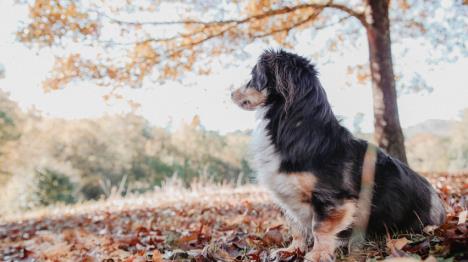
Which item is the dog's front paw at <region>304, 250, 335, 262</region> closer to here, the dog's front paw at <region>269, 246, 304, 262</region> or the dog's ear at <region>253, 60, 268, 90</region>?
the dog's front paw at <region>269, 246, 304, 262</region>

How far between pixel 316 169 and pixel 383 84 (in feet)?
15.2

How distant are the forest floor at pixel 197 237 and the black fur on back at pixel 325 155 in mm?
193

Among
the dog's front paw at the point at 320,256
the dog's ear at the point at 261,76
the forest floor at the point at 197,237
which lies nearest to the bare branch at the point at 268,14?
the forest floor at the point at 197,237

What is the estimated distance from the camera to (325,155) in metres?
2.83

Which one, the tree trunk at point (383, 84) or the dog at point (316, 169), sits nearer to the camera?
the dog at point (316, 169)

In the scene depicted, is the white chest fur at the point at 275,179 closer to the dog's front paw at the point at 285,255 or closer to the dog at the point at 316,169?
the dog at the point at 316,169

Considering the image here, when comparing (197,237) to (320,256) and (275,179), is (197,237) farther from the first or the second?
(320,256)

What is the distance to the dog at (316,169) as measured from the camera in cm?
278

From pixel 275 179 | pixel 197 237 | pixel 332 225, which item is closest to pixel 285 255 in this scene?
pixel 332 225

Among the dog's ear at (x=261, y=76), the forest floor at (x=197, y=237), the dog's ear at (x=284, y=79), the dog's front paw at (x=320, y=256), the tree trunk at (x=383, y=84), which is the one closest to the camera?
the forest floor at (x=197, y=237)

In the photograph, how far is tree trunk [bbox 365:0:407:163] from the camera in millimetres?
6859

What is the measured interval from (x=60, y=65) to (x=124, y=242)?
4848 mm

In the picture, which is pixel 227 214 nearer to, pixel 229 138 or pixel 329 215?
pixel 329 215

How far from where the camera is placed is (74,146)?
33344 millimetres
